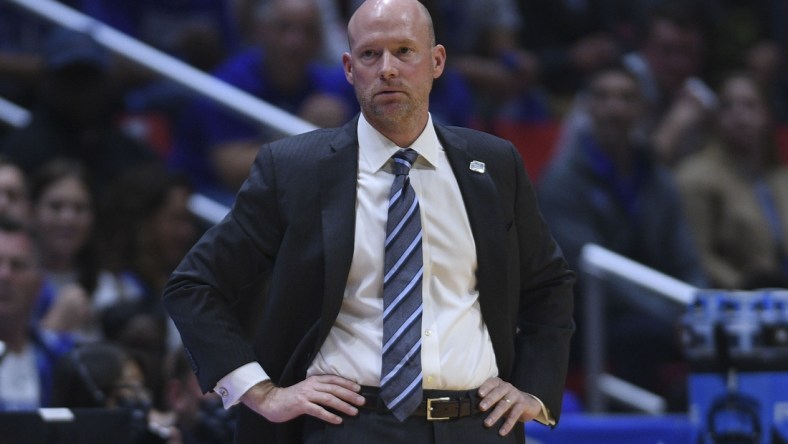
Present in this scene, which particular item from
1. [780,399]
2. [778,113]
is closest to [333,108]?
[780,399]

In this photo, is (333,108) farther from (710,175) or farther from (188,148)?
(710,175)

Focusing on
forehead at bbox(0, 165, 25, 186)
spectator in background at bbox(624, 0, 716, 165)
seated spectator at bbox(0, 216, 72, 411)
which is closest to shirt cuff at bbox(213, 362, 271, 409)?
seated spectator at bbox(0, 216, 72, 411)

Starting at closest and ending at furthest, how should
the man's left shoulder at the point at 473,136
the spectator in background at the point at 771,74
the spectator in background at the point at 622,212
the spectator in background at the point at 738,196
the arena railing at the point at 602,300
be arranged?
1. the man's left shoulder at the point at 473,136
2. the arena railing at the point at 602,300
3. the spectator in background at the point at 622,212
4. the spectator in background at the point at 738,196
5. the spectator in background at the point at 771,74

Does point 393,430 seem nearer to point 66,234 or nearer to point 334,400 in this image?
point 334,400

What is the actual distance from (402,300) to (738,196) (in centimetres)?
468

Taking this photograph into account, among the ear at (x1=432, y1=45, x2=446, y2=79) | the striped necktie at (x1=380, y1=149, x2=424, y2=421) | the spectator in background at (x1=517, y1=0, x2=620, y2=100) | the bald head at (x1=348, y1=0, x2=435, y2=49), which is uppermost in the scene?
the spectator in background at (x1=517, y1=0, x2=620, y2=100)

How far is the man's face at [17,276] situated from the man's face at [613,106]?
307cm

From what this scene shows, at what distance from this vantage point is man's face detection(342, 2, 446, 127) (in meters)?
3.40

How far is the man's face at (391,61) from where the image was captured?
340 centimetres

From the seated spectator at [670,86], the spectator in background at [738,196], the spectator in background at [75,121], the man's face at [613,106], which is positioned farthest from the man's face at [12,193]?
the spectator in background at [738,196]

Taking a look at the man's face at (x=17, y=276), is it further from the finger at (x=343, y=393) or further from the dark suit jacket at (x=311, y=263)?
the finger at (x=343, y=393)

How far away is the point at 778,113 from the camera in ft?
30.5

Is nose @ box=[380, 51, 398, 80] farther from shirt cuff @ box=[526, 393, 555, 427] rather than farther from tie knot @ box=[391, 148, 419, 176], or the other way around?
shirt cuff @ box=[526, 393, 555, 427]

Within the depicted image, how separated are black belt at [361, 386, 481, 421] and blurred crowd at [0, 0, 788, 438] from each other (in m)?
1.47
